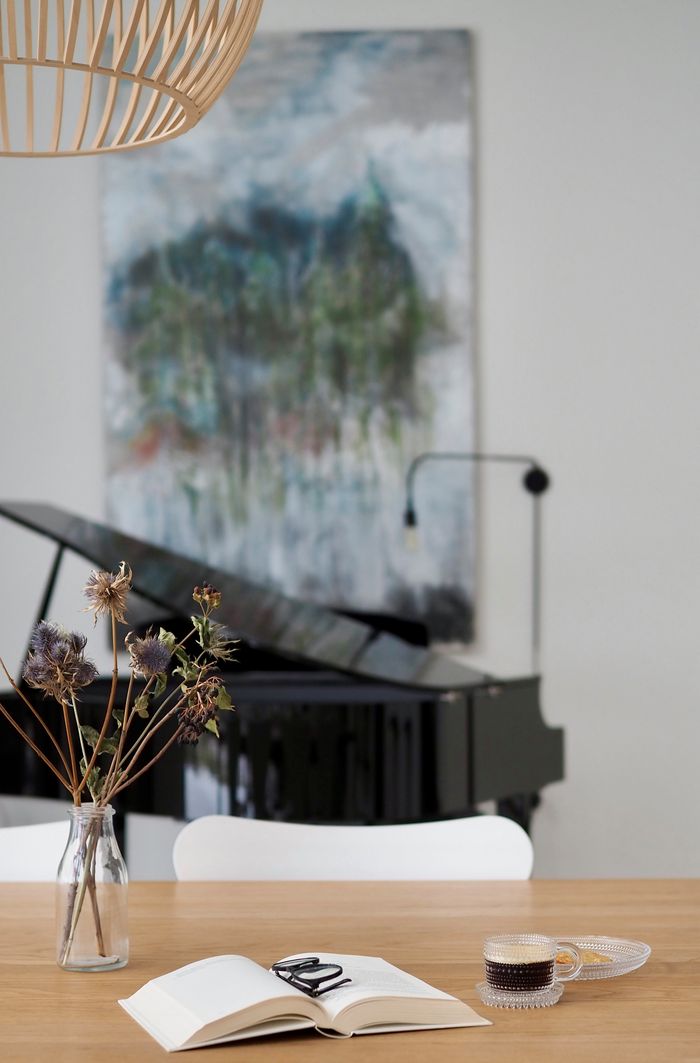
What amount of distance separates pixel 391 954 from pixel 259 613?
87.6 inches

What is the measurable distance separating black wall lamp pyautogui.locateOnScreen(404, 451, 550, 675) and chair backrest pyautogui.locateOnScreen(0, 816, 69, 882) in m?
2.68

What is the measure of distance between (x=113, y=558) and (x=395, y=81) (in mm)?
2180

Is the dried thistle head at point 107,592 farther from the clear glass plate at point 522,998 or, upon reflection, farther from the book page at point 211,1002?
the clear glass plate at point 522,998

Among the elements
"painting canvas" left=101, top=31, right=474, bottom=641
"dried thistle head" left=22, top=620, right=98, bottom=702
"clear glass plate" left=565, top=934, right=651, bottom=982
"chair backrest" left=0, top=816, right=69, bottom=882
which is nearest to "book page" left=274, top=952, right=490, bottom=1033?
"clear glass plate" left=565, top=934, right=651, bottom=982

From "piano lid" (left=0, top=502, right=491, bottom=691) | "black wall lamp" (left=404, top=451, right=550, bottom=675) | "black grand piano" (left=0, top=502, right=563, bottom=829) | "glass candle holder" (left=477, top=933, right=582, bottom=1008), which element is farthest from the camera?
"black wall lamp" (left=404, top=451, right=550, bottom=675)

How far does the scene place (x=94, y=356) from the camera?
4.57 meters

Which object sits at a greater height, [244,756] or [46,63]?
[46,63]

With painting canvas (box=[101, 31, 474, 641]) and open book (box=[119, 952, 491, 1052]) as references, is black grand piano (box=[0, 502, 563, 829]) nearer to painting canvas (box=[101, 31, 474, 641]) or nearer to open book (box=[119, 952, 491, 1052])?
painting canvas (box=[101, 31, 474, 641])

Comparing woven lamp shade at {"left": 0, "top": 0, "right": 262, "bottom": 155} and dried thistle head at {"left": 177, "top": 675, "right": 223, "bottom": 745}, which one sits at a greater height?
woven lamp shade at {"left": 0, "top": 0, "right": 262, "bottom": 155}

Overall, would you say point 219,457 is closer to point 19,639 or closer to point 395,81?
point 19,639

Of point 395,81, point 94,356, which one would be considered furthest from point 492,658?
point 395,81

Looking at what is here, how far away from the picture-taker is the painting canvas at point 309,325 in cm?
450

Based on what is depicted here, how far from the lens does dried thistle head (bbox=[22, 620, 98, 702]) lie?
4.25 ft

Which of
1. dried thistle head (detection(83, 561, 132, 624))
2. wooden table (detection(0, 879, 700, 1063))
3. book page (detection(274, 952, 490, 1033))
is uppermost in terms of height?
dried thistle head (detection(83, 561, 132, 624))
